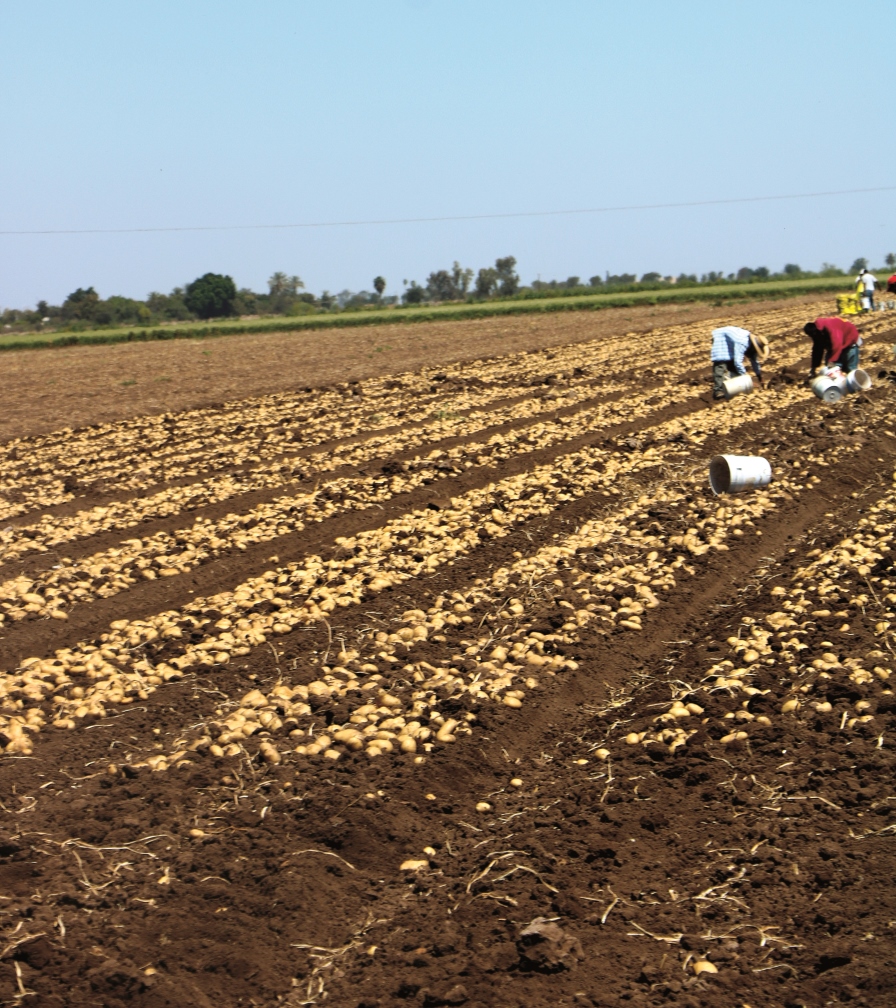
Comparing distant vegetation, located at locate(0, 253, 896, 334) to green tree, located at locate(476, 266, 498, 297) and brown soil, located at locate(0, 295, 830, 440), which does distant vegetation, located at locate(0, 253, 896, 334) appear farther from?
brown soil, located at locate(0, 295, 830, 440)

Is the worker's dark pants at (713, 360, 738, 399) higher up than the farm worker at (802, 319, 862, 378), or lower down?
lower down

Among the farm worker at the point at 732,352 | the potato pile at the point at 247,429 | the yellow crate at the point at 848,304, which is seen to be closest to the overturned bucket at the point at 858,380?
the farm worker at the point at 732,352

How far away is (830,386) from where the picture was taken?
13883 millimetres

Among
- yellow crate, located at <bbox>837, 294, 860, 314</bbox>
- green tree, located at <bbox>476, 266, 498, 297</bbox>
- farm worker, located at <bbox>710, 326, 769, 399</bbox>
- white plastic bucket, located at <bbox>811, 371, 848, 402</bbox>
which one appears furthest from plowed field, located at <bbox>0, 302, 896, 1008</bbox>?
green tree, located at <bbox>476, 266, 498, 297</bbox>

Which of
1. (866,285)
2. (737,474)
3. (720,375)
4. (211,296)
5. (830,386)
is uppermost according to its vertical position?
(211,296)

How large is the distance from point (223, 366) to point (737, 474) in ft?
71.2

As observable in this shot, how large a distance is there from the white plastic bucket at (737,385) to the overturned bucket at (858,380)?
1.40 metres

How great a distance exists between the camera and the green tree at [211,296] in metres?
102

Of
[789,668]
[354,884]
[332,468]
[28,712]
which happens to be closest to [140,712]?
[28,712]

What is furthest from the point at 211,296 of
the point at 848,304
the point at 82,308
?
the point at 848,304

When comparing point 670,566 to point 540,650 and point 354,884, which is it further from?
point 354,884

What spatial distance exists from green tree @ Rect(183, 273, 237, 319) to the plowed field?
9706 cm

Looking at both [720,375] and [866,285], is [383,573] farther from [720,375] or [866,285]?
[866,285]

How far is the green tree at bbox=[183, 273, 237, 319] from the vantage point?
336 ft
